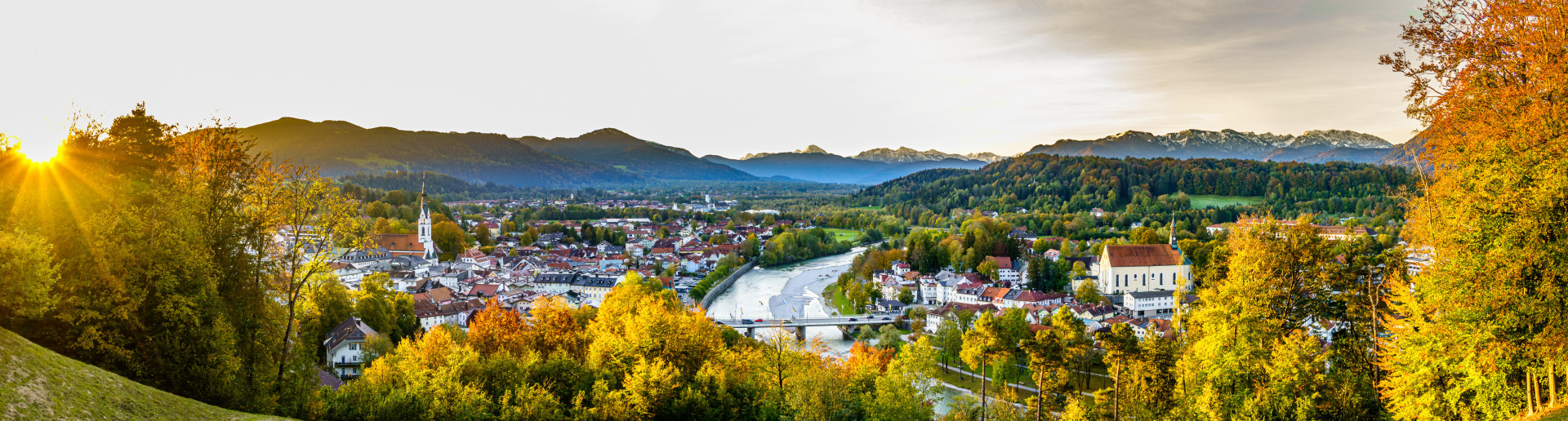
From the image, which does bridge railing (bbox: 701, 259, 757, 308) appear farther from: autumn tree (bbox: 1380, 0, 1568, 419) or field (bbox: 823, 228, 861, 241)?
autumn tree (bbox: 1380, 0, 1568, 419)

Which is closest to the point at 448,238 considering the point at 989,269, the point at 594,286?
the point at 594,286

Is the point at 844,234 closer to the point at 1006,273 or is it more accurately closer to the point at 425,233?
the point at 1006,273

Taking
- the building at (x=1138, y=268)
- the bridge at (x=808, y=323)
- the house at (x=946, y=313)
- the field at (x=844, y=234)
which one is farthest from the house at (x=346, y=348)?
the field at (x=844, y=234)

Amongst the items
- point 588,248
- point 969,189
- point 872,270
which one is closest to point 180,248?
point 872,270

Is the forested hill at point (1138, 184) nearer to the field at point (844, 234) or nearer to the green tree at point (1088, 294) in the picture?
the field at point (844, 234)

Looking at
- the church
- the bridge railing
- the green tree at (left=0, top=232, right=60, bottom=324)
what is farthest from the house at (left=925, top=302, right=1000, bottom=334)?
the church
